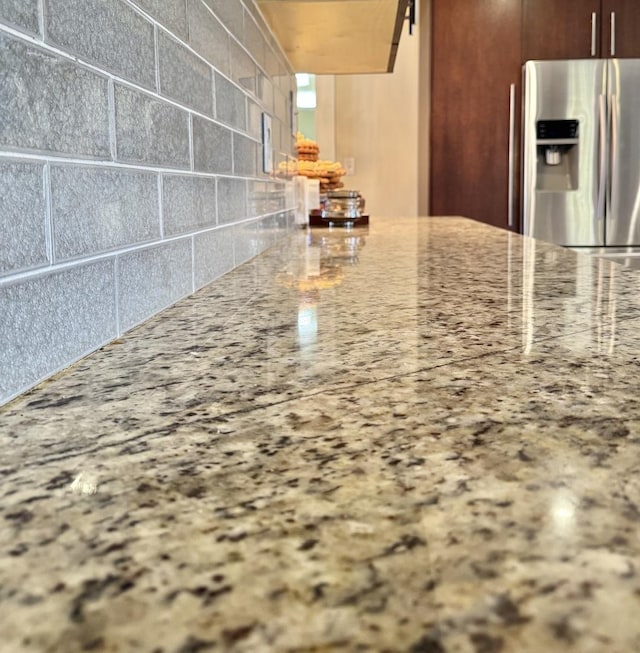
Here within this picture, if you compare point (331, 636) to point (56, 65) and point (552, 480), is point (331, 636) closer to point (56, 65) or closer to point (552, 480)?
point (552, 480)

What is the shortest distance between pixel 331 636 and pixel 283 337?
1.36 feet

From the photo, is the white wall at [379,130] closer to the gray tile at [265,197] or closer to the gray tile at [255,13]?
the gray tile at [265,197]

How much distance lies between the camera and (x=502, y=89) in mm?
3334

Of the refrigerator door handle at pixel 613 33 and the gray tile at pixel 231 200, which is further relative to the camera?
the refrigerator door handle at pixel 613 33

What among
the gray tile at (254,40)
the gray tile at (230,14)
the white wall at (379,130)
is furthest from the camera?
the white wall at (379,130)

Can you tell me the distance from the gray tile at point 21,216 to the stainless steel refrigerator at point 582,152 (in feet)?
9.88

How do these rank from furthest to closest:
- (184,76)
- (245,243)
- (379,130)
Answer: (379,130) → (245,243) → (184,76)

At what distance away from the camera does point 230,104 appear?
119cm

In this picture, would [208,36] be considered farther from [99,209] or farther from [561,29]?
[561,29]

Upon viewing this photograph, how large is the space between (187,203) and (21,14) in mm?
433

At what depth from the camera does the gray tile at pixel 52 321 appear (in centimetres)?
44

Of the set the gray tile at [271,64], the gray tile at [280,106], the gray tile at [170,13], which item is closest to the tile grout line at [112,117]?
the gray tile at [170,13]

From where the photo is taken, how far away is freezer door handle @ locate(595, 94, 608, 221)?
310cm

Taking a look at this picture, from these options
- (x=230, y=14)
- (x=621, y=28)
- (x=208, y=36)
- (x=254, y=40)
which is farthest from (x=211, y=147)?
(x=621, y=28)
